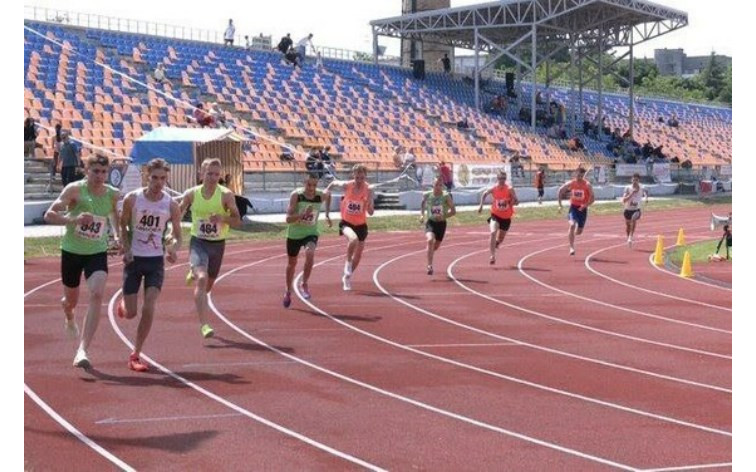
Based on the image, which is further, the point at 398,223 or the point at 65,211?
the point at 398,223

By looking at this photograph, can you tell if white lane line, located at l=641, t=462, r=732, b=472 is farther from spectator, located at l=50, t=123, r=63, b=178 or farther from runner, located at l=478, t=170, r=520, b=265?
spectator, located at l=50, t=123, r=63, b=178

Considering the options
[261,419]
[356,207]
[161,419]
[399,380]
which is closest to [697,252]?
[356,207]

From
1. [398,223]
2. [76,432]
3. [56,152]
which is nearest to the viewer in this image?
[76,432]

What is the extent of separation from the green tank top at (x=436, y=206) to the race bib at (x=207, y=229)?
6.87 m

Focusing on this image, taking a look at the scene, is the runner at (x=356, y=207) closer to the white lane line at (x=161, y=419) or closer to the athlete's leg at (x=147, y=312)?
the athlete's leg at (x=147, y=312)

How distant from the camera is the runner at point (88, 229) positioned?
860 cm

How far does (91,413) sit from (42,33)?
1192 inches

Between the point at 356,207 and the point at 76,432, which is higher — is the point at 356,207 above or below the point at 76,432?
above

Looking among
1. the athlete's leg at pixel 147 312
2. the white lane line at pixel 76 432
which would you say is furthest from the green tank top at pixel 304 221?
the white lane line at pixel 76 432

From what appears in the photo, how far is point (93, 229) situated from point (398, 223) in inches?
765

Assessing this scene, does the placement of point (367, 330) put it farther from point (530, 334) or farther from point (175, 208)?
point (175, 208)

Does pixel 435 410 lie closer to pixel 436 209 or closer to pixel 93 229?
pixel 93 229

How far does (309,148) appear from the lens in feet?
117

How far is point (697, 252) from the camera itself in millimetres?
21641
